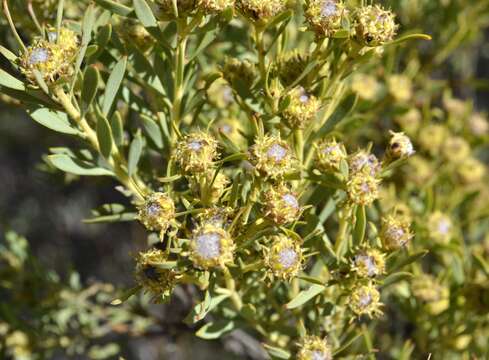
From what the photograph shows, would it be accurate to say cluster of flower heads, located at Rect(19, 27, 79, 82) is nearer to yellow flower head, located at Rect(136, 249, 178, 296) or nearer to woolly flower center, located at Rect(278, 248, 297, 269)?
yellow flower head, located at Rect(136, 249, 178, 296)

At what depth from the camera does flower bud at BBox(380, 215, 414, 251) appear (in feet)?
5.16

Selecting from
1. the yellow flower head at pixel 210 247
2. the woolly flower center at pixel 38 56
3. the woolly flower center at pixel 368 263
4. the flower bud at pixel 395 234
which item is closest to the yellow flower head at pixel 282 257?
the yellow flower head at pixel 210 247

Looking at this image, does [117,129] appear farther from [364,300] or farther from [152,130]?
[364,300]

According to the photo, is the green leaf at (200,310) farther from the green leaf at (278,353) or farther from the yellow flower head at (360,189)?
the yellow flower head at (360,189)

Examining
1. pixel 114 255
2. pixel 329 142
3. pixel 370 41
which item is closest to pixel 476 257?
pixel 329 142

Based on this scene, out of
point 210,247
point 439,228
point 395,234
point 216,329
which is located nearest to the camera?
point 210,247

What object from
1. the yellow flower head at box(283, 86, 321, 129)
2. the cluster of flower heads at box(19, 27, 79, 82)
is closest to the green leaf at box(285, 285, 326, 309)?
the yellow flower head at box(283, 86, 321, 129)

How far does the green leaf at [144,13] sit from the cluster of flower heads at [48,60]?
0.18 meters

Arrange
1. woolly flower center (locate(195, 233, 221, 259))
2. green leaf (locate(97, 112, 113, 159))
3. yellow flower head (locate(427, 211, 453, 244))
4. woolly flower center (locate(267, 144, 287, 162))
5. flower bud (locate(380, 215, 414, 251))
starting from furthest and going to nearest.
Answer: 1. yellow flower head (locate(427, 211, 453, 244))
2. flower bud (locate(380, 215, 414, 251))
3. green leaf (locate(97, 112, 113, 159))
4. woolly flower center (locate(267, 144, 287, 162))
5. woolly flower center (locate(195, 233, 221, 259))

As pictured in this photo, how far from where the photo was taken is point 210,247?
1.26 m

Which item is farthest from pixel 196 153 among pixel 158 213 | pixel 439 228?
pixel 439 228

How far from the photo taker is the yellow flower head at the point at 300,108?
148 centimetres

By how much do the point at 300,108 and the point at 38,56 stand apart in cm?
63

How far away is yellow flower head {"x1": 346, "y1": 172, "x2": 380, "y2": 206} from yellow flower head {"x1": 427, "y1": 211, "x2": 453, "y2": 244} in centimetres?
70
